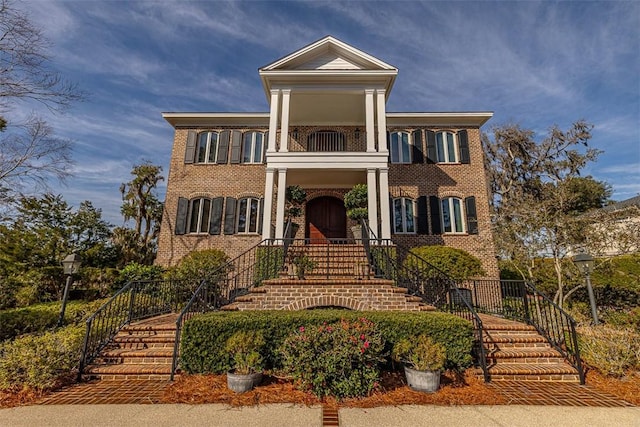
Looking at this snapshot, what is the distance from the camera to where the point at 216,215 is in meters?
12.8

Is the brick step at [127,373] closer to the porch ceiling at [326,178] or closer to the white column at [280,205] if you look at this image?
the white column at [280,205]

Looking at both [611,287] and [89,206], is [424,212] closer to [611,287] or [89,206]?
[611,287]

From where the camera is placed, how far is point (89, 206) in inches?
594

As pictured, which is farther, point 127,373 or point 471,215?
point 471,215

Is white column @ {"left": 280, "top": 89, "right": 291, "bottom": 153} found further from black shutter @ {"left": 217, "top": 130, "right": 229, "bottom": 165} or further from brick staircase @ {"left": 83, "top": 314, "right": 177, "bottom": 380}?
brick staircase @ {"left": 83, "top": 314, "right": 177, "bottom": 380}

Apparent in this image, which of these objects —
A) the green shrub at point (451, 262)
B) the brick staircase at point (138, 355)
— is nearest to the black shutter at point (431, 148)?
the green shrub at point (451, 262)

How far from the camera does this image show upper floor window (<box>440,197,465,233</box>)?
12.7 m

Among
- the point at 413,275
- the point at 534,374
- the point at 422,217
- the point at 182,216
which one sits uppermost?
the point at 422,217

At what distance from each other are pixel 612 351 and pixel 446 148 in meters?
10.1

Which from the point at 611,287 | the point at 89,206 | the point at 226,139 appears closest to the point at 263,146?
the point at 226,139

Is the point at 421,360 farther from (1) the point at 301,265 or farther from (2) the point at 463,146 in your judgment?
(2) the point at 463,146

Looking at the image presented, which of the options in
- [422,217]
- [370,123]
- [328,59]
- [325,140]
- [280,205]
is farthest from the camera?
[325,140]

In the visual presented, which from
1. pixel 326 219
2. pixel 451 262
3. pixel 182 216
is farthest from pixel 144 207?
pixel 451 262

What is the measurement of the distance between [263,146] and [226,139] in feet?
5.87
